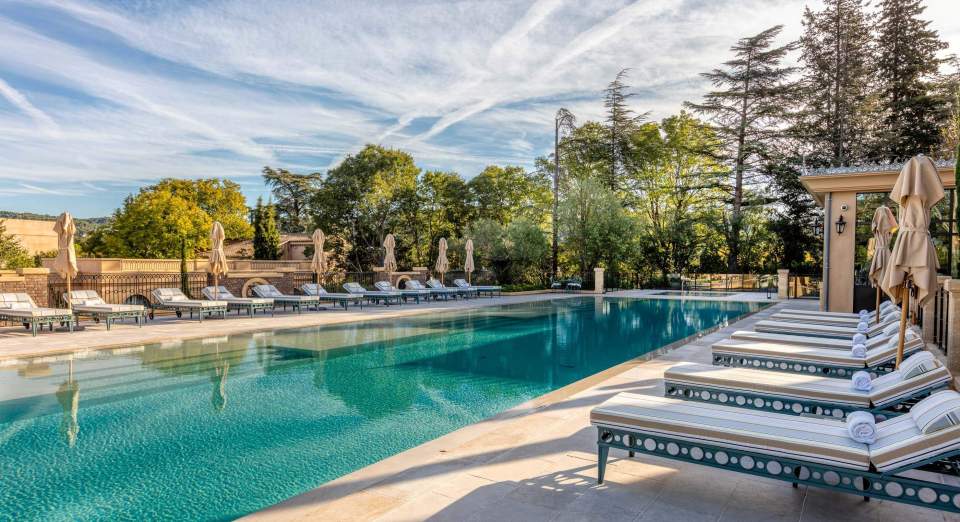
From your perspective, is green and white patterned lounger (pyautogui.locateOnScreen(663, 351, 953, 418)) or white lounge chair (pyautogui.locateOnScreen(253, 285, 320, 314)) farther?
white lounge chair (pyautogui.locateOnScreen(253, 285, 320, 314))

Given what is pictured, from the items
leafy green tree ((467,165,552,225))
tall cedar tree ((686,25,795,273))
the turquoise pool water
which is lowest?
the turquoise pool water

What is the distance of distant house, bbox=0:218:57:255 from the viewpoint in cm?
4844

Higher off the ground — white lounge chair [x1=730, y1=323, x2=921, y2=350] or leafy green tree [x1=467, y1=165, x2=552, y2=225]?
leafy green tree [x1=467, y1=165, x2=552, y2=225]

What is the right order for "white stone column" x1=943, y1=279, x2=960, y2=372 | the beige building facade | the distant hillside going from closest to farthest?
"white stone column" x1=943, y1=279, x2=960, y2=372, the beige building facade, the distant hillside

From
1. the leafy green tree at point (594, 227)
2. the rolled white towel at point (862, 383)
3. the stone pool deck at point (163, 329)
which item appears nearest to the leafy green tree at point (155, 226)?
the stone pool deck at point (163, 329)

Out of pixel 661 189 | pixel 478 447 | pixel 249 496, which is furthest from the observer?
pixel 661 189

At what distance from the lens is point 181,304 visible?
45.8 ft

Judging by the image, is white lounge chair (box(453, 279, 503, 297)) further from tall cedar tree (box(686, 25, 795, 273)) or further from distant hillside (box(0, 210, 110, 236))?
distant hillside (box(0, 210, 110, 236))

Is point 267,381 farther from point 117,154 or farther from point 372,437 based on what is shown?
point 117,154

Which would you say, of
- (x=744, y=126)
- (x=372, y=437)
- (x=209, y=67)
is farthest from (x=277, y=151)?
(x=372, y=437)

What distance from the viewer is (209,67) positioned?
79.4 ft

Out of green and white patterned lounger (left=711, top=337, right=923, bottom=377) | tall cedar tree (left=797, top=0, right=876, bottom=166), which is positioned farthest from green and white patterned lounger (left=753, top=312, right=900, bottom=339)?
tall cedar tree (left=797, top=0, right=876, bottom=166)

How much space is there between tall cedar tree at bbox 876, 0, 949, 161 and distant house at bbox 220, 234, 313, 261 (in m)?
36.1

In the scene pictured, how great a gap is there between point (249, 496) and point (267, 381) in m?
4.00
